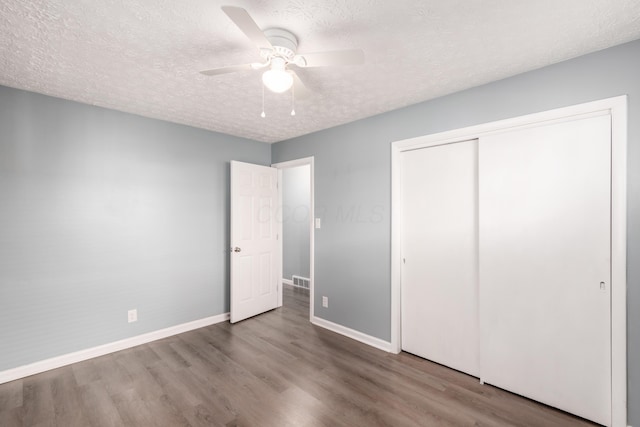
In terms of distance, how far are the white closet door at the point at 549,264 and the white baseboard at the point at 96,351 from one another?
311cm

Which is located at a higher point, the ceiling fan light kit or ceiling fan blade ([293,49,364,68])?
ceiling fan blade ([293,49,364,68])

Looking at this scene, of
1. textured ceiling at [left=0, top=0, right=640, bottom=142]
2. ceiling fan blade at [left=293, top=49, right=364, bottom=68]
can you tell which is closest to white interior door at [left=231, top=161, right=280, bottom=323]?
textured ceiling at [left=0, top=0, right=640, bottom=142]

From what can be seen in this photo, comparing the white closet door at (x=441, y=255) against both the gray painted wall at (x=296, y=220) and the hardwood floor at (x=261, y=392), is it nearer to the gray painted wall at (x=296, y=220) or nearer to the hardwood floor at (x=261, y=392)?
the hardwood floor at (x=261, y=392)

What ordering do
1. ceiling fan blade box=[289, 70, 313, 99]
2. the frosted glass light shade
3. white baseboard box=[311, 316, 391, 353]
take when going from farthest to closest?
white baseboard box=[311, 316, 391, 353]
ceiling fan blade box=[289, 70, 313, 99]
the frosted glass light shade

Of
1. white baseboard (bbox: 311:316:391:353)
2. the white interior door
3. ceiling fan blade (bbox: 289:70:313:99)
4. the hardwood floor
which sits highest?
ceiling fan blade (bbox: 289:70:313:99)

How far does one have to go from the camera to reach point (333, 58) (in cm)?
156

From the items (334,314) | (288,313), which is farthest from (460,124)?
(288,313)

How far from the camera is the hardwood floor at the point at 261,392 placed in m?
1.95

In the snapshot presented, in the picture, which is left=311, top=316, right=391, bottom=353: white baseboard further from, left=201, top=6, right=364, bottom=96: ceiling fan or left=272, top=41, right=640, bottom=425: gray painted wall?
left=201, top=6, right=364, bottom=96: ceiling fan

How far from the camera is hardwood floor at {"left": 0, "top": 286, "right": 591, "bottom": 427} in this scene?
1.95 meters

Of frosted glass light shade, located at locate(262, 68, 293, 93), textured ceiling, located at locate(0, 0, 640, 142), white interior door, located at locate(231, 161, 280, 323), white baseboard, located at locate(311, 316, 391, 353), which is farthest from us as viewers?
white interior door, located at locate(231, 161, 280, 323)

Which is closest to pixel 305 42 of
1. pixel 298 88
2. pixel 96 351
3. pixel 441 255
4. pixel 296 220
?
pixel 298 88

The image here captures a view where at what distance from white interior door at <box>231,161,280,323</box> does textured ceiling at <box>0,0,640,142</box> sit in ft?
4.52

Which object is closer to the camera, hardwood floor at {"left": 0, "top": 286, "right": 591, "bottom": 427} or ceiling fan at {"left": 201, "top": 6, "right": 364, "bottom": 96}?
ceiling fan at {"left": 201, "top": 6, "right": 364, "bottom": 96}
